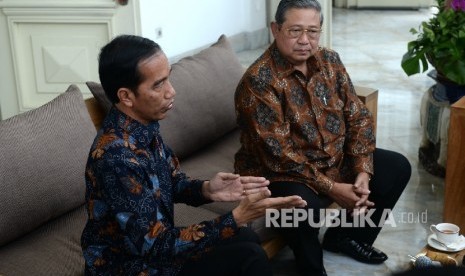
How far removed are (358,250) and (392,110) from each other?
202 cm

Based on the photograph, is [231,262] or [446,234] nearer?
[231,262]

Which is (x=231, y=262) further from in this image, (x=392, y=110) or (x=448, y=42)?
(x=392, y=110)

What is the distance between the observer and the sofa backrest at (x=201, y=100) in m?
2.80

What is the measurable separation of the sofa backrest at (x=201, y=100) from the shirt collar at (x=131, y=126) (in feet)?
2.53

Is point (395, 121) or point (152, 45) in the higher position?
point (152, 45)

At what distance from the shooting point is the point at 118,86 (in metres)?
1.87

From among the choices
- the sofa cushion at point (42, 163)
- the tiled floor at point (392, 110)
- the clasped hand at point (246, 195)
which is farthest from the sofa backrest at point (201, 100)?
the clasped hand at point (246, 195)

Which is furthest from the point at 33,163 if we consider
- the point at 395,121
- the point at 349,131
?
the point at 395,121

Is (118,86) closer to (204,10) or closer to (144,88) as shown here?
(144,88)

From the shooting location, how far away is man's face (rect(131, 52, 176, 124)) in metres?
1.88

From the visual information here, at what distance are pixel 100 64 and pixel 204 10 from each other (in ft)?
12.6

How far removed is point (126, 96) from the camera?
189 centimetres

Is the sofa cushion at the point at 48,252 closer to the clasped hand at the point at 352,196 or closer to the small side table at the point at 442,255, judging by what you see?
the clasped hand at the point at 352,196

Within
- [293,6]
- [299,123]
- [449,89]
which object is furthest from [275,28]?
[449,89]
